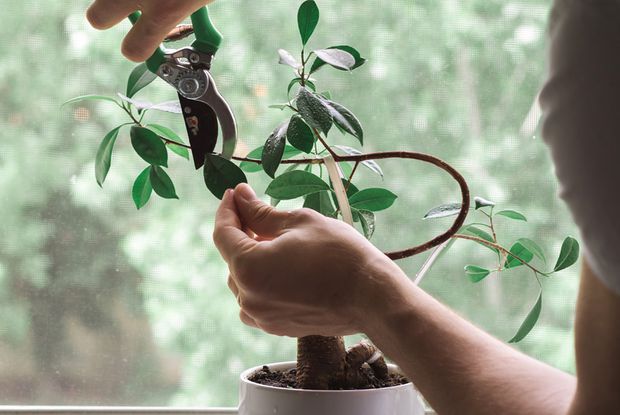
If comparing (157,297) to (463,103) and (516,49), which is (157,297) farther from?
(516,49)

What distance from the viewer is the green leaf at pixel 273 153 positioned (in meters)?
0.76

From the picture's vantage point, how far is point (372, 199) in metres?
0.85

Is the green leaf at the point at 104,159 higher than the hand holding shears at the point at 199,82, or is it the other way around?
the hand holding shears at the point at 199,82

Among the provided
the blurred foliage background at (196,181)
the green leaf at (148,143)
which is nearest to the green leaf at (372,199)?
the green leaf at (148,143)

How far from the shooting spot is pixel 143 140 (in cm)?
80

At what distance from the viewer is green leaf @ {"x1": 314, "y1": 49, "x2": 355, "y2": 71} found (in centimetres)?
76

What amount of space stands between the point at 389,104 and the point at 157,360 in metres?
0.54

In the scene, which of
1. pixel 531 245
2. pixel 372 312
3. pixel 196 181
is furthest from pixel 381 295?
pixel 196 181

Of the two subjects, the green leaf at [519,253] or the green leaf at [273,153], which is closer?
the green leaf at [273,153]

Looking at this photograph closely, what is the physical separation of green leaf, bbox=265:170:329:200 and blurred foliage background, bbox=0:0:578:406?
0.41 meters

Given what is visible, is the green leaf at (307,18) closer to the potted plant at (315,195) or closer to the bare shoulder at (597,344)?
the potted plant at (315,195)

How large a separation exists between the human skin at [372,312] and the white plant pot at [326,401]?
56 millimetres

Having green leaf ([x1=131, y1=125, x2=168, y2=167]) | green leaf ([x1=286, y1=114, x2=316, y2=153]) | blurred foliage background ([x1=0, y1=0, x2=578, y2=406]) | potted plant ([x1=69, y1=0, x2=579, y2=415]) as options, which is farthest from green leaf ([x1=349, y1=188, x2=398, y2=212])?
blurred foliage background ([x1=0, y1=0, x2=578, y2=406])

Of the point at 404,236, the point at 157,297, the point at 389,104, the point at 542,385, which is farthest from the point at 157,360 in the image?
the point at 542,385
